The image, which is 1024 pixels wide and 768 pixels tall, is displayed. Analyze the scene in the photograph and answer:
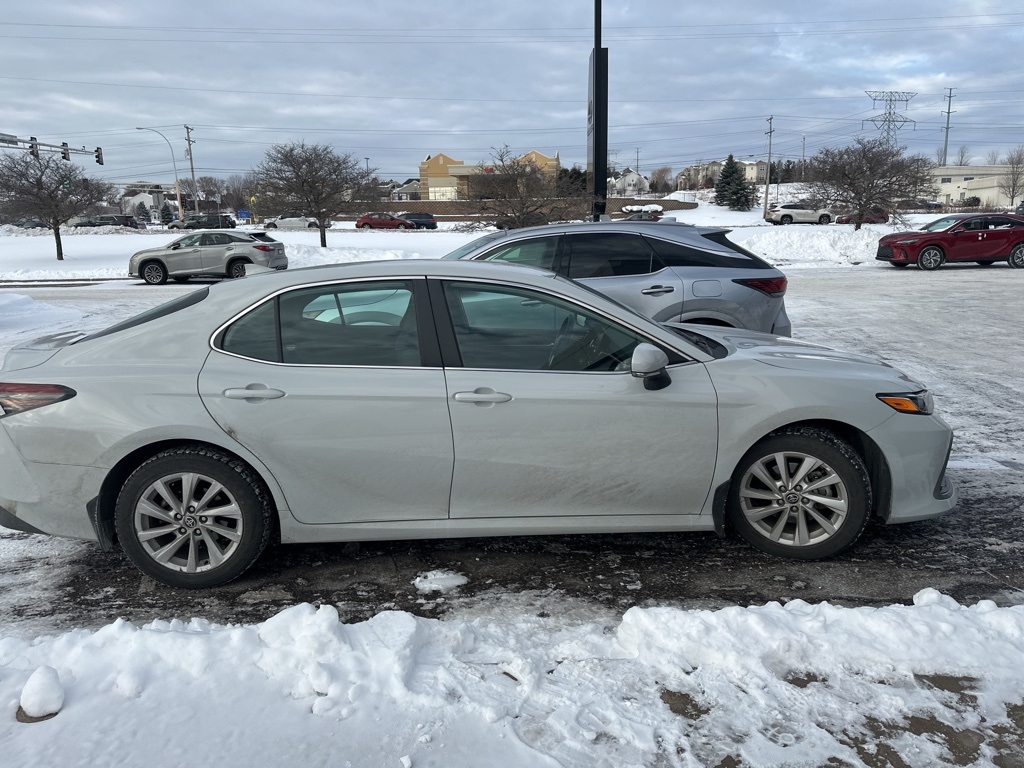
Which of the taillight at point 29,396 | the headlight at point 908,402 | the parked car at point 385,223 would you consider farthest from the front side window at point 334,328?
the parked car at point 385,223

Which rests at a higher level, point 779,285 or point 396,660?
point 779,285

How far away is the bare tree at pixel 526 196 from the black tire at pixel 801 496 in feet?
74.2

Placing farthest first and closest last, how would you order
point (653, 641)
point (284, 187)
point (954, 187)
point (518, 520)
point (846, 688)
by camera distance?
point (954, 187), point (284, 187), point (518, 520), point (653, 641), point (846, 688)

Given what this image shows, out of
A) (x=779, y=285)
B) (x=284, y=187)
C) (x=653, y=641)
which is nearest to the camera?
(x=653, y=641)

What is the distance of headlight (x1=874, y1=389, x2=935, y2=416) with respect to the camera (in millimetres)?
3834

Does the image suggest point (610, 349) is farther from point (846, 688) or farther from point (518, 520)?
point (846, 688)

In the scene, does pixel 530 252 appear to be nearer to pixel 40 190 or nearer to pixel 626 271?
pixel 626 271

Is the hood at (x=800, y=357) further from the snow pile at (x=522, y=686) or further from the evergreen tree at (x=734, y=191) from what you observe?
the evergreen tree at (x=734, y=191)

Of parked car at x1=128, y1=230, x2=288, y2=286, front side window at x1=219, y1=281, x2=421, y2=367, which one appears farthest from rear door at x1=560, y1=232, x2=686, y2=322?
parked car at x1=128, y1=230, x2=288, y2=286

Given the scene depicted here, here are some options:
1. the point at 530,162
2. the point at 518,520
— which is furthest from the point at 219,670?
the point at 530,162

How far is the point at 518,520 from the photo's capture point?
12.1ft

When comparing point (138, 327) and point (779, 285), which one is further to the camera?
point (779, 285)

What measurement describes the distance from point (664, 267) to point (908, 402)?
3383mm

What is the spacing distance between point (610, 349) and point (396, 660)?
1761 mm
